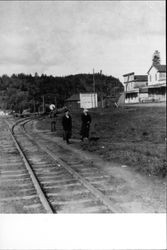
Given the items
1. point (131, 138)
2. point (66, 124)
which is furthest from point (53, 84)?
point (131, 138)

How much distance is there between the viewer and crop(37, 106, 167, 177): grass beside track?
10.5 metres

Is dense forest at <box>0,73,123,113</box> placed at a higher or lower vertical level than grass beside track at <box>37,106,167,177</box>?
higher

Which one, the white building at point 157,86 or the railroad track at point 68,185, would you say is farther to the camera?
the white building at point 157,86

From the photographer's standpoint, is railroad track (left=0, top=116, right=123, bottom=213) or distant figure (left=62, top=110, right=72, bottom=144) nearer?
railroad track (left=0, top=116, right=123, bottom=213)

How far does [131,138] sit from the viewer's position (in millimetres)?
16500

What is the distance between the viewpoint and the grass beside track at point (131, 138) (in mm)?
10469

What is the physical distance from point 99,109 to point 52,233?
11.9 meters

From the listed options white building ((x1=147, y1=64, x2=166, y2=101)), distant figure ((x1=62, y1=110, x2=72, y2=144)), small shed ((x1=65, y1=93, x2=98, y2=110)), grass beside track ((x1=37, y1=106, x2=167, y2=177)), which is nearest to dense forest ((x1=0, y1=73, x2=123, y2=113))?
small shed ((x1=65, y1=93, x2=98, y2=110))

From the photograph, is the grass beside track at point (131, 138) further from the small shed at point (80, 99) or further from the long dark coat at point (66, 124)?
the small shed at point (80, 99)

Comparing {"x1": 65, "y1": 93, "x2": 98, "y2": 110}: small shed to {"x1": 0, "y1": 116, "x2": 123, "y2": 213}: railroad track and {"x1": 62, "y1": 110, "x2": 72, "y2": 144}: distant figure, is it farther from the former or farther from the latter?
{"x1": 0, "y1": 116, "x2": 123, "y2": 213}: railroad track

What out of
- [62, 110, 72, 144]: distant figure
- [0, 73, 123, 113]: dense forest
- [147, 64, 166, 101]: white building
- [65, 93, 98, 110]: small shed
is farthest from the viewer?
[147, 64, 166, 101]: white building

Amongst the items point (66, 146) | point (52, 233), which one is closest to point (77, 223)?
point (52, 233)

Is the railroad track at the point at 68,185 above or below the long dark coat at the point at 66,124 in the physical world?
below

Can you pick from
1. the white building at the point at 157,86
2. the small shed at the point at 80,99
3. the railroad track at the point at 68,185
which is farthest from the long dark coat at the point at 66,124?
the white building at the point at 157,86
